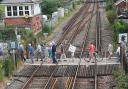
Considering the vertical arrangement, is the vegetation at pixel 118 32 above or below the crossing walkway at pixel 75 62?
above

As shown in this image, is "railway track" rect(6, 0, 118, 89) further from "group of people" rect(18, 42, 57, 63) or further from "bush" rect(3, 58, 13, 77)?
"group of people" rect(18, 42, 57, 63)

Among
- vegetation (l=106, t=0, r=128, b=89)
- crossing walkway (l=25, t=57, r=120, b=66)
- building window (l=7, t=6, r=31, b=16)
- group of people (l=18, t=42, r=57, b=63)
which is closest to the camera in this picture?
vegetation (l=106, t=0, r=128, b=89)

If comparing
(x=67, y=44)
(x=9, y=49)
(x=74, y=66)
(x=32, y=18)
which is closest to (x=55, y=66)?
(x=74, y=66)

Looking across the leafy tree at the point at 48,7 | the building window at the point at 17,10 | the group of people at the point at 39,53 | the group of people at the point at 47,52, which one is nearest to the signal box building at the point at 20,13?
the building window at the point at 17,10

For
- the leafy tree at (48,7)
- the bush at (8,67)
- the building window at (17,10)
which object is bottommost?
the bush at (8,67)

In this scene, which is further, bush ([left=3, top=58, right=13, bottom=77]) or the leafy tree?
the leafy tree

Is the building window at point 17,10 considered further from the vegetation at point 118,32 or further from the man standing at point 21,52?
the man standing at point 21,52

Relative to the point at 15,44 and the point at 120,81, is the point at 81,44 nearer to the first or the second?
the point at 15,44

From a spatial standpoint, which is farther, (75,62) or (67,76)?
(75,62)

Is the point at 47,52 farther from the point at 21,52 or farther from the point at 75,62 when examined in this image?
the point at 75,62

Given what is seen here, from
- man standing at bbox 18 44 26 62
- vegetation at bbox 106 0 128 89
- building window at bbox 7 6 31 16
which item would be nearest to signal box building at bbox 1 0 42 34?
building window at bbox 7 6 31 16

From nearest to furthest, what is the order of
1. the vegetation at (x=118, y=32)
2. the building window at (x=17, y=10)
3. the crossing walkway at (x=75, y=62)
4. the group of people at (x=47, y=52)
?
the vegetation at (x=118, y=32)
the group of people at (x=47, y=52)
the crossing walkway at (x=75, y=62)
the building window at (x=17, y=10)

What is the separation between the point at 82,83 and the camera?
26.4 meters

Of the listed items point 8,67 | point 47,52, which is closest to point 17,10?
point 47,52
